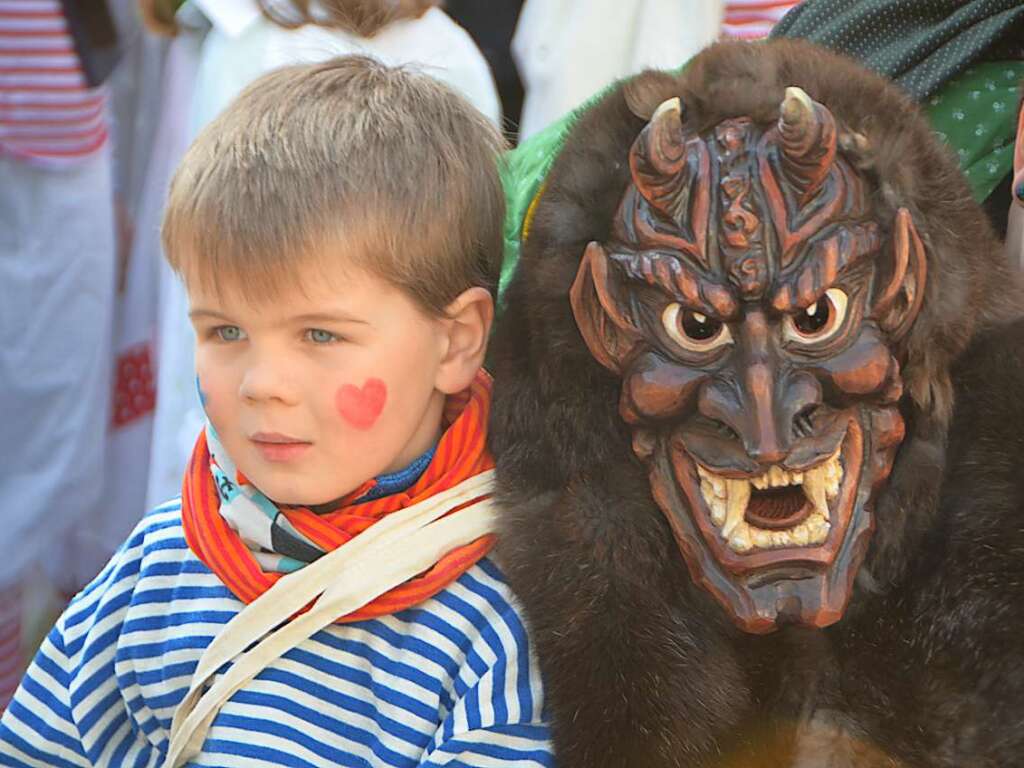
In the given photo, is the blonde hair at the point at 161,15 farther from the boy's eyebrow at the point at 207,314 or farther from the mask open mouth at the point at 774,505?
the mask open mouth at the point at 774,505

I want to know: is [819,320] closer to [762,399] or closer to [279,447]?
[762,399]

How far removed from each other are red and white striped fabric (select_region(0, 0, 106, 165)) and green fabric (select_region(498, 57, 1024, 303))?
3.86ft

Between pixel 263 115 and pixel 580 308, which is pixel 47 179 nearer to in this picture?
pixel 263 115

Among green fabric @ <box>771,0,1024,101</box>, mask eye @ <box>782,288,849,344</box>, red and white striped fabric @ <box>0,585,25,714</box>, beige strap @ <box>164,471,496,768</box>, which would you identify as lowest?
red and white striped fabric @ <box>0,585,25,714</box>

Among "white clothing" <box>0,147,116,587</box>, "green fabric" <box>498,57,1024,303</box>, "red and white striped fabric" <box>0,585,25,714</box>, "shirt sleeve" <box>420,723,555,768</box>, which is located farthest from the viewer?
"red and white striped fabric" <box>0,585,25,714</box>

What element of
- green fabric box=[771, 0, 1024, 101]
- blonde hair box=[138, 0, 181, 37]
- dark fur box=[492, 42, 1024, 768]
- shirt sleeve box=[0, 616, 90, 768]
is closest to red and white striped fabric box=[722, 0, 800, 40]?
green fabric box=[771, 0, 1024, 101]

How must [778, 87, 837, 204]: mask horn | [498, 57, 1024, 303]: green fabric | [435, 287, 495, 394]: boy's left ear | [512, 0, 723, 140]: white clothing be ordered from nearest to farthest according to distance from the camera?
[778, 87, 837, 204]: mask horn
[435, 287, 495, 394]: boy's left ear
[498, 57, 1024, 303]: green fabric
[512, 0, 723, 140]: white clothing

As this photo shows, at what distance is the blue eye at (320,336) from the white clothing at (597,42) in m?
1.19

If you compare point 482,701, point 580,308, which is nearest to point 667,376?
point 580,308

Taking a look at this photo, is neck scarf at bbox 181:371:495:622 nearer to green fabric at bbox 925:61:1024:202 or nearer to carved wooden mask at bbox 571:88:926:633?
carved wooden mask at bbox 571:88:926:633

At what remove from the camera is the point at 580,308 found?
1.31 m

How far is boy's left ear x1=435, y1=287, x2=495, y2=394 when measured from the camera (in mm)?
1487

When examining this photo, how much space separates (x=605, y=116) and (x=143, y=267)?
→ 181 centimetres

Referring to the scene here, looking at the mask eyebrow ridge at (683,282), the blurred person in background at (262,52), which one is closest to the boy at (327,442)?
the mask eyebrow ridge at (683,282)
